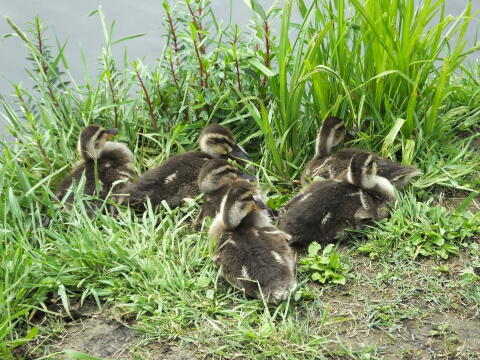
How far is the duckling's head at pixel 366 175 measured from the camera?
3.91 m

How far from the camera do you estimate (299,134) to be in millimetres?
4801

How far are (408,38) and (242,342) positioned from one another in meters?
2.69

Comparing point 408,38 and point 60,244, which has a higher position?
point 408,38

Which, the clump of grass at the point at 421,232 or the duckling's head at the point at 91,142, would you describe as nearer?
the clump of grass at the point at 421,232

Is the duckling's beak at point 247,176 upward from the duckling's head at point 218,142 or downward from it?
downward

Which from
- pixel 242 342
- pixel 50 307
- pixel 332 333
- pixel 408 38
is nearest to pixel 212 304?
pixel 242 342

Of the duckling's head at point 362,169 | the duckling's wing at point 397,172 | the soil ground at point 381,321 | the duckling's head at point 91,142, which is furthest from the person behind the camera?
the duckling's head at point 91,142

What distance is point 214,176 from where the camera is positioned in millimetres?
4168

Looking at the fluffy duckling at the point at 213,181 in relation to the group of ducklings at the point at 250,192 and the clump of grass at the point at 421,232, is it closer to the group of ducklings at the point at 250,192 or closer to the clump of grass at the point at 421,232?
the group of ducklings at the point at 250,192

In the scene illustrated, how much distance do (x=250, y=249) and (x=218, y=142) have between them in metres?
1.34

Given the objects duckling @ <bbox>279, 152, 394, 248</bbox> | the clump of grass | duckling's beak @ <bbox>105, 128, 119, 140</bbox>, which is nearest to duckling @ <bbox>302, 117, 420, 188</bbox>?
duckling @ <bbox>279, 152, 394, 248</bbox>

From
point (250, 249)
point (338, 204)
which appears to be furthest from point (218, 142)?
point (250, 249)

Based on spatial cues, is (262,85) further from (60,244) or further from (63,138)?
(60,244)

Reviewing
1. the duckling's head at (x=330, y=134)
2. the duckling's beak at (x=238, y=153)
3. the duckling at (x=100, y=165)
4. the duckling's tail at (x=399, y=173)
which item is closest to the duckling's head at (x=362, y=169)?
the duckling's tail at (x=399, y=173)
